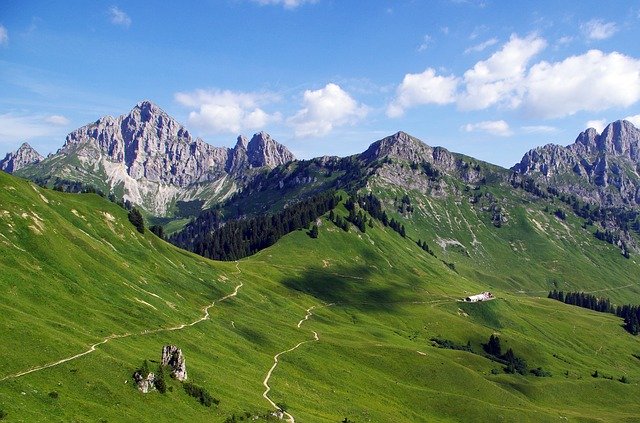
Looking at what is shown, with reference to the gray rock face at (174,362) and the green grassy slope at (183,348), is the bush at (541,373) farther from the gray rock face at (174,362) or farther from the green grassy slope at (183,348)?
the gray rock face at (174,362)

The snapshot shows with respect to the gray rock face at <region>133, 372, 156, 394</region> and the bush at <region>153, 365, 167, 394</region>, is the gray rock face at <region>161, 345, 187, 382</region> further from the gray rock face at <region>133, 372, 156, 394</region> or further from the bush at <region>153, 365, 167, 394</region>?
the gray rock face at <region>133, 372, 156, 394</region>

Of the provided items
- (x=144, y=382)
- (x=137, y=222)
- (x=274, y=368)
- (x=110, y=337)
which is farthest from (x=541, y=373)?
(x=144, y=382)

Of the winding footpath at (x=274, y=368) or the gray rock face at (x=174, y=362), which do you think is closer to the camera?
the gray rock face at (x=174, y=362)

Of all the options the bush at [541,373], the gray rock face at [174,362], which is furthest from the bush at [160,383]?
the bush at [541,373]

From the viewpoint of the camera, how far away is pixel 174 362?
82062 mm

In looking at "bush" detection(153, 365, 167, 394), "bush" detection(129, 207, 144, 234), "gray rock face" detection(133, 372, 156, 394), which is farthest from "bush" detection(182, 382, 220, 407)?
"bush" detection(129, 207, 144, 234)

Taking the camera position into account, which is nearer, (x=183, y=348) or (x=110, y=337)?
(x=110, y=337)

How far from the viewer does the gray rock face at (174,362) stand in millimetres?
81562

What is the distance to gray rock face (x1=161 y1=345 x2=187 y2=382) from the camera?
81562 millimetres

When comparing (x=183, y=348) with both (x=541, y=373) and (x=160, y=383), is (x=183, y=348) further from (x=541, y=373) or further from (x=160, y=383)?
(x=541, y=373)

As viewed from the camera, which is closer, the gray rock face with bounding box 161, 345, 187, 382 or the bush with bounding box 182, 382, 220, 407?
the bush with bounding box 182, 382, 220, 407

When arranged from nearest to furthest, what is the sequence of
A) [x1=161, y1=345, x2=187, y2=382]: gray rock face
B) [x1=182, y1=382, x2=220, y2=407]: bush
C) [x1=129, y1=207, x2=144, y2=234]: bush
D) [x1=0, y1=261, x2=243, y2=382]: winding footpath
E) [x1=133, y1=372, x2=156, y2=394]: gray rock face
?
1. [x1=0, y1=261, x2=243, y2=382]: winding footpath
2. [x1=133, y1=372, x2=156, y2=394]: gray rock face
3. [x1=182, y1=382, x2=220, y2=407]: bush
4. [x1=161, y1=345, x2=187, y2=382]: gray rock face
5. [x1=129, y1=207, x2=144, y2=234]: bush

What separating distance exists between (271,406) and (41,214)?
80.7 m

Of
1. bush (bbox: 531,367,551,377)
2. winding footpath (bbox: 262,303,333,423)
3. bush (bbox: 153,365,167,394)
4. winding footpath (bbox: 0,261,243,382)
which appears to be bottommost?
bush (bbox: 531,367,551,377)
